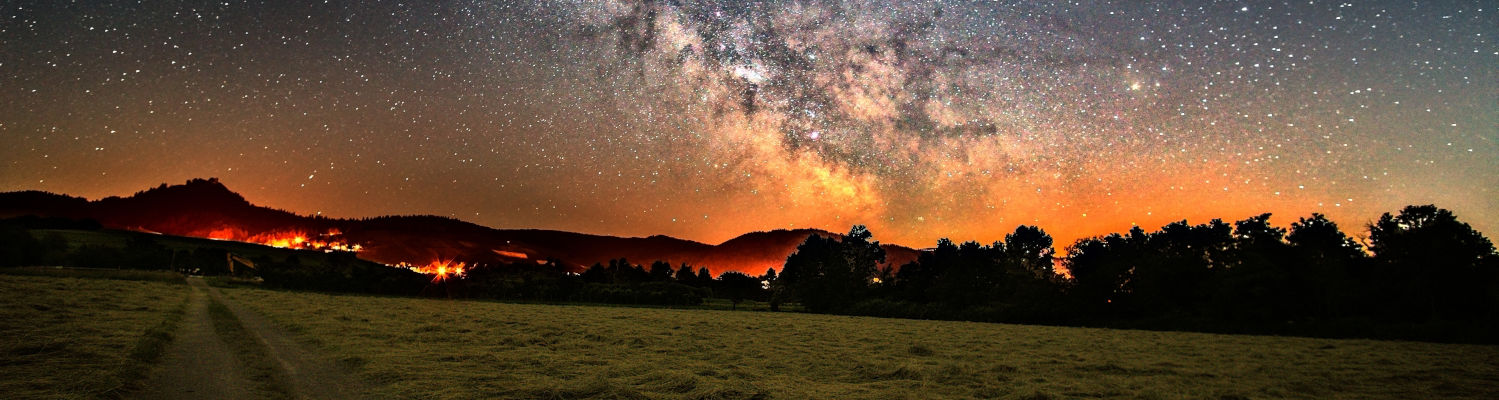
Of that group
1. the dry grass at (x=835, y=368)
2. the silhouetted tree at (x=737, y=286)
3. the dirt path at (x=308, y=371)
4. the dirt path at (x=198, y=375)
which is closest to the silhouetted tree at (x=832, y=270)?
the silhouetted tree at (x=737, y=286)

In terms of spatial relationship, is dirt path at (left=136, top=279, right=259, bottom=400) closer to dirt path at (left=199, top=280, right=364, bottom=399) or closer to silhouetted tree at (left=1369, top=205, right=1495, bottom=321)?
dirt path at (left=199, top=280, right=364, bottom=399)

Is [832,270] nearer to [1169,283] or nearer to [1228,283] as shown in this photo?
[1169,283]

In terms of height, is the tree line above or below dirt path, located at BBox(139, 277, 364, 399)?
above

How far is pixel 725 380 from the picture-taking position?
14062 mm

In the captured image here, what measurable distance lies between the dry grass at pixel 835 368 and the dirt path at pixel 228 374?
67 centimetres

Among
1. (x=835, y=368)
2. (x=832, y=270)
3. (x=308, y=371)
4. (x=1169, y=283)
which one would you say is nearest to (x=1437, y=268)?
(x=1169, y=283)

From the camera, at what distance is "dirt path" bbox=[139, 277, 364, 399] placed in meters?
10.5

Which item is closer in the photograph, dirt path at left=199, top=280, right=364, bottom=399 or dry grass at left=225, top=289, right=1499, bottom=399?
dirt path at left=199, top=280, right=364, bottom=399

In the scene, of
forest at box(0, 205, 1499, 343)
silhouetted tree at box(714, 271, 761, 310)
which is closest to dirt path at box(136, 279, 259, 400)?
forest at box(0, 205, 1499, 343)

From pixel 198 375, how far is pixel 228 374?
472 millimetres

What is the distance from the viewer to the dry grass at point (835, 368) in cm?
1275

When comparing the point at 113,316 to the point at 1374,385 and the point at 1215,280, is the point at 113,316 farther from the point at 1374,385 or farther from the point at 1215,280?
the point at 1215,280

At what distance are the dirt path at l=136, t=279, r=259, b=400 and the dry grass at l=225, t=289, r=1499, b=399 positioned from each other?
6.91 ft

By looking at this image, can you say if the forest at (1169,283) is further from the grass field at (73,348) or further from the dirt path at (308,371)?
the grass field at (73,348)
